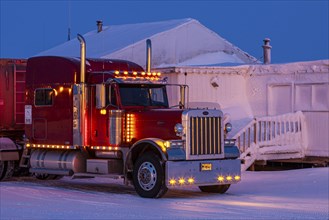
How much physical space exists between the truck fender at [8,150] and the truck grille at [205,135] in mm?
5691

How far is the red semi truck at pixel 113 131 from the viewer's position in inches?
643

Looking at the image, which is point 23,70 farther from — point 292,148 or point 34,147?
point 292,148

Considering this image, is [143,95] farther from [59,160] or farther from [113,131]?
[59,160]

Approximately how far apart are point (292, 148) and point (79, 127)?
29.8 ft

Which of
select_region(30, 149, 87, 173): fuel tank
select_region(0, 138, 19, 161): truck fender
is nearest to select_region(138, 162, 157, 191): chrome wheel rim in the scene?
select_region(30, 149, 87, 173): fuel tank

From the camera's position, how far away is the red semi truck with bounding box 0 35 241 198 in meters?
16.3

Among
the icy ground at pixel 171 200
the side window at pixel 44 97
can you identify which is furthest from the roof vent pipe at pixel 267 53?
the side window at pixel 44 97

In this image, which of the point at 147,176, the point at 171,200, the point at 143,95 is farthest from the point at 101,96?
the point at 171,200

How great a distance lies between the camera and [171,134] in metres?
16.4

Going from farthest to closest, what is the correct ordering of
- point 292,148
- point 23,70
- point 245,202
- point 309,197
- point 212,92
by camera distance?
point 212,92
point 292,148
point 23,70
point 309,197
point 245,202

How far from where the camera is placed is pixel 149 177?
53.7 feet

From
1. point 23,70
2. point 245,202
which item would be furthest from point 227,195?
point 23,70

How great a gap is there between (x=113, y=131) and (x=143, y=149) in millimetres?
966

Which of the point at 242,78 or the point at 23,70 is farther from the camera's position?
the point at 242,78
